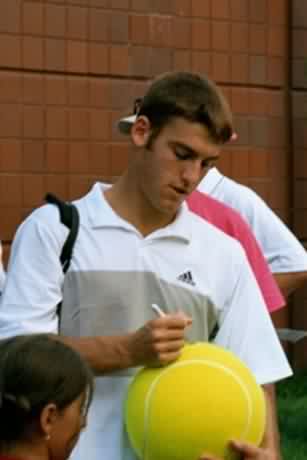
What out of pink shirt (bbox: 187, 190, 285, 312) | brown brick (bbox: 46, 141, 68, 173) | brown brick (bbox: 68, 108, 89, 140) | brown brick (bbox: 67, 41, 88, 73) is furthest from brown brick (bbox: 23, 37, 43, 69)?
pink shirt (bbox: 187, 190, 285, 312)

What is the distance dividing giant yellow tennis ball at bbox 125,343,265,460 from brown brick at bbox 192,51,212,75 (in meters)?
6.09

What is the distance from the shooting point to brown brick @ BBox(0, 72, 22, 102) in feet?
28.3

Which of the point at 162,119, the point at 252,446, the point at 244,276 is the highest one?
the point at 162,119

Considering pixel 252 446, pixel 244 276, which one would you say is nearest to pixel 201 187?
pixel 244 276

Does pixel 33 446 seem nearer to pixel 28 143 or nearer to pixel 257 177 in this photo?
pixel 28 143

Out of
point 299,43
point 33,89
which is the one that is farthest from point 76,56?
point 299,43

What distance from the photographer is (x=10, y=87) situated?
341 inches

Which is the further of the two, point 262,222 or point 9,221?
point 9,221

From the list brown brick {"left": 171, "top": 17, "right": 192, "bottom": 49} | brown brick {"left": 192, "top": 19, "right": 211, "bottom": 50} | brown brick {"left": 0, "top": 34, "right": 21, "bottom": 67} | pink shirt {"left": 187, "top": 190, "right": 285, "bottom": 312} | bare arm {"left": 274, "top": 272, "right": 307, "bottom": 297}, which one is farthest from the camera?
brown brick {"left": 192, "top": 19, "right": 211, "bottom": 50}

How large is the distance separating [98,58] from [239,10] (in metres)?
1.22

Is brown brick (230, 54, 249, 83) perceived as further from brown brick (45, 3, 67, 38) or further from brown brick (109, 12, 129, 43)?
brown brick (45, 3, 67, 38)

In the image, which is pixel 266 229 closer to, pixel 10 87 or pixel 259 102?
pixel 10 87

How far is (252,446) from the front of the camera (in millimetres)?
3613

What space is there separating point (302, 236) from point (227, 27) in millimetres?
1588
